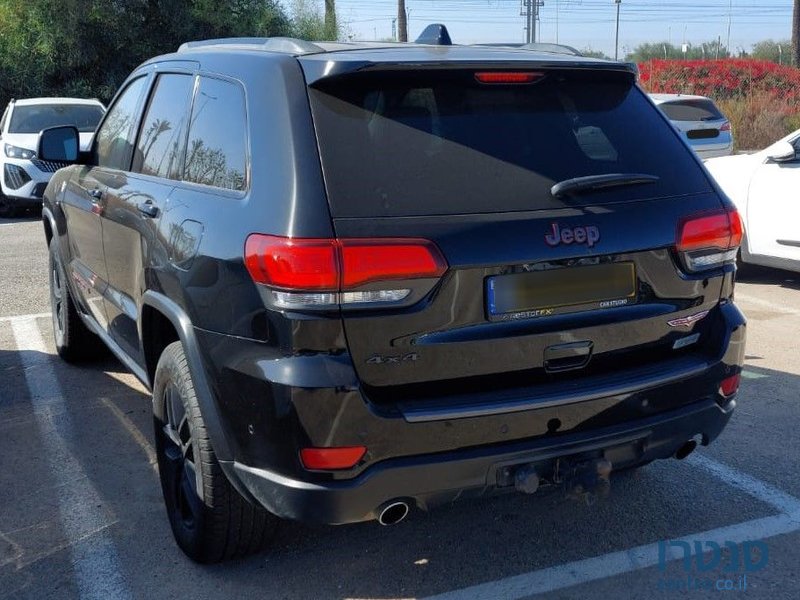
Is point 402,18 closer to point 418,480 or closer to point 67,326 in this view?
point 67,326

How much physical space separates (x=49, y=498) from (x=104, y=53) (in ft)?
73.5

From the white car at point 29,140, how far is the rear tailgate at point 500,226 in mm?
11003

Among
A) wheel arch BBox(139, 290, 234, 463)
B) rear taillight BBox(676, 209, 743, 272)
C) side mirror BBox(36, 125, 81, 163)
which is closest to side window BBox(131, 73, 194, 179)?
wheel arch BBox(139, 290, 234, 463)

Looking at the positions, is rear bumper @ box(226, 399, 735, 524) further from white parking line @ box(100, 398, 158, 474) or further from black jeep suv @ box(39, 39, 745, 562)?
white parking line @ box(100, 398, 158, 474)

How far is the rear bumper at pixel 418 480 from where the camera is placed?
8.70 feet

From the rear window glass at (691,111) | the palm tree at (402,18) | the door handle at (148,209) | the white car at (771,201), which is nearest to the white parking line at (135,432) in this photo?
the door handle at (148,209)

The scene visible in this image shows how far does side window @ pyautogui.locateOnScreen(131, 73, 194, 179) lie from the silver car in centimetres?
1072

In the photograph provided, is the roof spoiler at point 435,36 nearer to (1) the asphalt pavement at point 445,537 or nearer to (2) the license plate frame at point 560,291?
(2) the license plate frame at point 560,291

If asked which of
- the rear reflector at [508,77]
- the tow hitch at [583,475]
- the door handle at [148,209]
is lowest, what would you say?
the tow hitch at [583,475]

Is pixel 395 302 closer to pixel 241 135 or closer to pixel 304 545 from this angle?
pixel 241 135

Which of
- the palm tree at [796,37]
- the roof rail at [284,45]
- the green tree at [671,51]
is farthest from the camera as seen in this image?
the green tree at [671,51]

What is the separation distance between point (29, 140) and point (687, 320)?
12903mm

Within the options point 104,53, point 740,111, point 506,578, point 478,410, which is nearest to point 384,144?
point 478,410

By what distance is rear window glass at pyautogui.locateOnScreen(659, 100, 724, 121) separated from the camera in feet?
44.9
